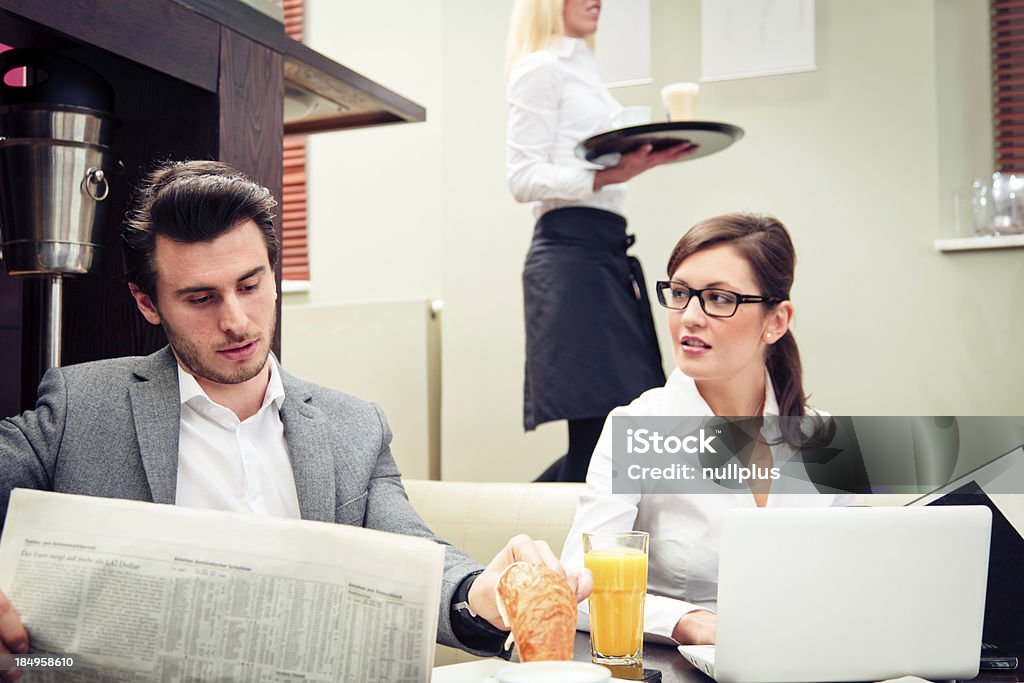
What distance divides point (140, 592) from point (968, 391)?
237cm

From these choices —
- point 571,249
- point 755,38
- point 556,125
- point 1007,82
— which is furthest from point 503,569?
point 1007,82

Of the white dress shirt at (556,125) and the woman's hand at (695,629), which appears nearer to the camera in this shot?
the woman's hand at (695,629)

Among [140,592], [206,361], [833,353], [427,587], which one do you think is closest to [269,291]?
[206,361]

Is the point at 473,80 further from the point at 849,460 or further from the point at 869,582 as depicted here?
the point at 869,582

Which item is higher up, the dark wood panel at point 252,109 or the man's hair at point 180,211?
the dark wood panel at point 252,109

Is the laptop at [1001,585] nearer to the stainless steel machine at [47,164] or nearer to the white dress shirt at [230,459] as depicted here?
the white dress shirt at [230,459]

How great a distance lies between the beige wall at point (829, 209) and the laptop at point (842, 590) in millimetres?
1963

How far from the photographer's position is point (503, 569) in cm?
93

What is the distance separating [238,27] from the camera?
162 cm

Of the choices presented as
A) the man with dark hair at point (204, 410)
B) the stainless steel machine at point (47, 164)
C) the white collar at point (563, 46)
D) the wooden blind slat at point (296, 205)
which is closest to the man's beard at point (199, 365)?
the man with dark hair at point (204, 410)

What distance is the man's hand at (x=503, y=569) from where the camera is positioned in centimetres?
84

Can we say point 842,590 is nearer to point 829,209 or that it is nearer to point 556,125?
point 556,125

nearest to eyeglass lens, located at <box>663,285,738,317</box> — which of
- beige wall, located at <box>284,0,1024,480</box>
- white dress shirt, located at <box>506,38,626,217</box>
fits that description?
white dress shirt, located at <box>506,38,626,217</box>

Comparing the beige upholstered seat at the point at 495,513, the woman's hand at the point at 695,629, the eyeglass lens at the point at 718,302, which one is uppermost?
the eyeglass lens at the point at 718,302
